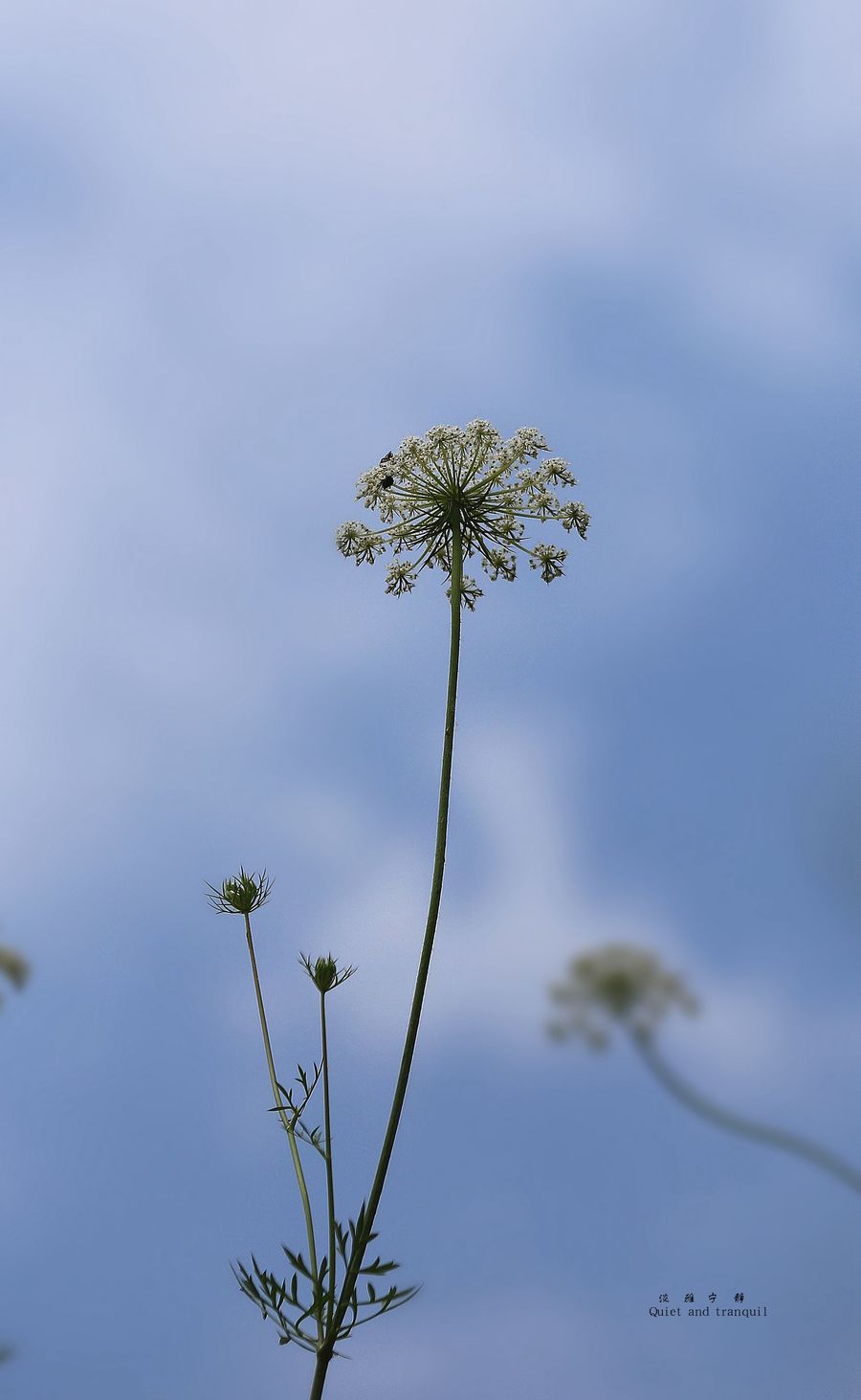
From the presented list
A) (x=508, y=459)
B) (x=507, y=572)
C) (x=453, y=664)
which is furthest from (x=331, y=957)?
(x=508, y=459)

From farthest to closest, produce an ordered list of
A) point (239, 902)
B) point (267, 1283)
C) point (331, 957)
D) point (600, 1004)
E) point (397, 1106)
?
point (239, 902), point (331, 957), point (267, 1283), point (397, 1106), point (600, 1004)

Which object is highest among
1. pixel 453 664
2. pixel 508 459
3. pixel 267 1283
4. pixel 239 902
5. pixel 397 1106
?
pixel 508 459

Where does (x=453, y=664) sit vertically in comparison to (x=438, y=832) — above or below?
above

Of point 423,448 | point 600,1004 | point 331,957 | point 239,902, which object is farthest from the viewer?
point 423,448

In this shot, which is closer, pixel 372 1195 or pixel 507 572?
pixel 372 1195

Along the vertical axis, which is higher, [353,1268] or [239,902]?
[239,902]

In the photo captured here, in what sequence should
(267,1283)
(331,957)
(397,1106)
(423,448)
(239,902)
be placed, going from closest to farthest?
(397,1106) < (267,1283) < (331,957) < (239,902) < (423,448)

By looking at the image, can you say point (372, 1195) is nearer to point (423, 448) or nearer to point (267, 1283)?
point (267, 1283)

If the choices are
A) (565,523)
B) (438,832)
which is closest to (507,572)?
(565,523)

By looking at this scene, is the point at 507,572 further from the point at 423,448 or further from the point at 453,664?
the point at 453,664
